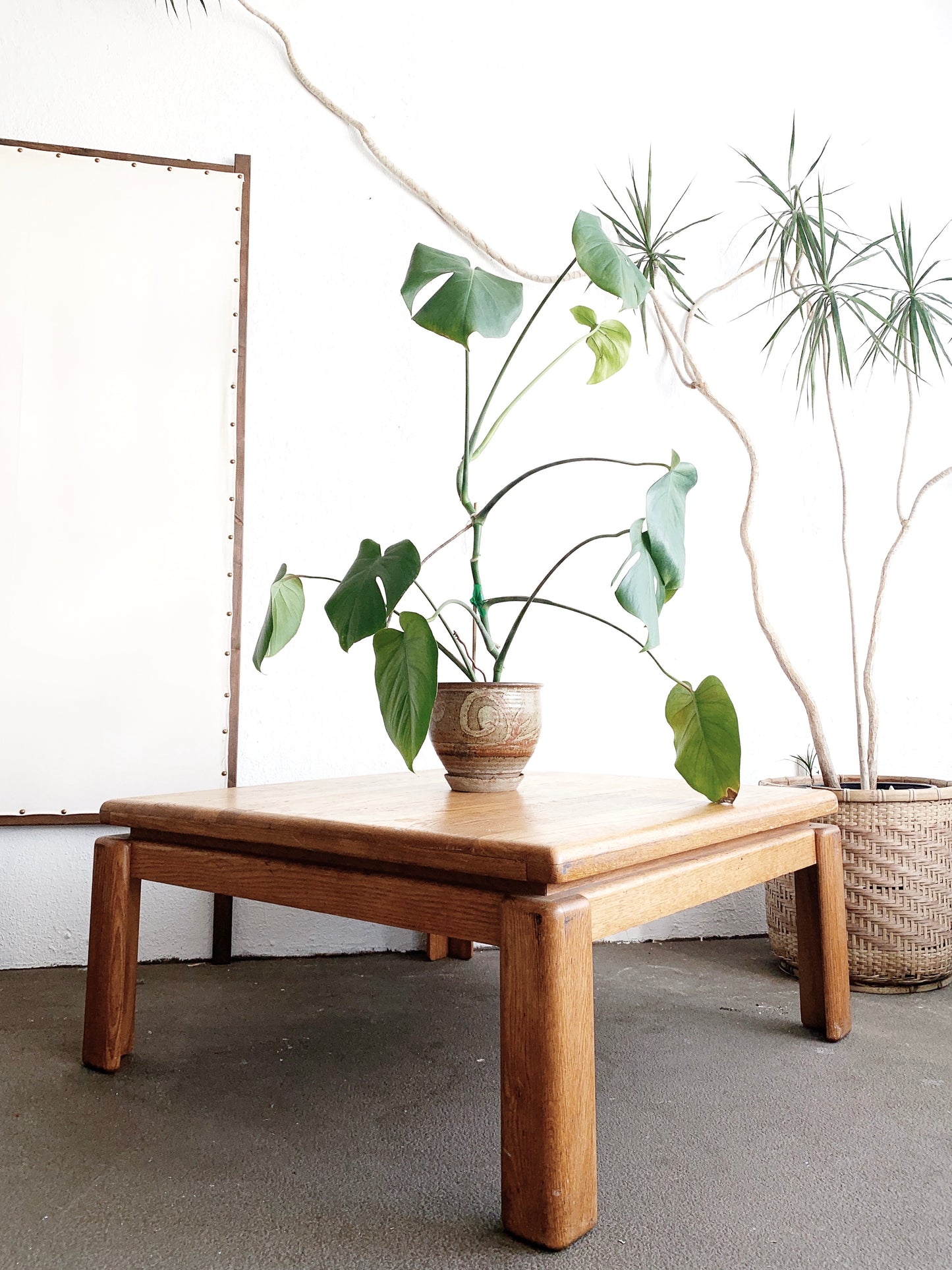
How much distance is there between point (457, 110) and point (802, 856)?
1915 millimetres

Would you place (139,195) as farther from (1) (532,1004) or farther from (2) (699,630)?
(1) (532,1004)

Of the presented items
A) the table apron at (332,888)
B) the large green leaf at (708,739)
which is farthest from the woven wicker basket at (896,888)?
the table apron at (332,888)

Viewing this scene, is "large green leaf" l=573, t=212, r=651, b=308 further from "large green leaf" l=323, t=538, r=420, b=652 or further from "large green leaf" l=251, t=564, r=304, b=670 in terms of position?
"large green leaf" l=251, t=564, r=304, b=670

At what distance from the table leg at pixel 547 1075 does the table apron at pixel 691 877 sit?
7cm

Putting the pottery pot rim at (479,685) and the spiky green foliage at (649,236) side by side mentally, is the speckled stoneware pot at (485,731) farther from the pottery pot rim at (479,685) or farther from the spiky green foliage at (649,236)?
the spiky green foliage at (649,236)

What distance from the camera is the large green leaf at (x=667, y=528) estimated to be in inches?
47.6

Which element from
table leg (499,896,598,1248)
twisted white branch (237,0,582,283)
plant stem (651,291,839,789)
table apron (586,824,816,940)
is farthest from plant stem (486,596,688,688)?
twisted white branch (237,0,582,283)

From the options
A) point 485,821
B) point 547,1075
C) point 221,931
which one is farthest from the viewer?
point 221,931

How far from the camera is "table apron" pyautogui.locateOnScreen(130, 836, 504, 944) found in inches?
39.6

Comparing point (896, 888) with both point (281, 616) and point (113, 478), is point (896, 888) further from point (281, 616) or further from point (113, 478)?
point (113, 478)

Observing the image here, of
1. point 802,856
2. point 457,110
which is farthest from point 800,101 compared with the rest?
point 802,856

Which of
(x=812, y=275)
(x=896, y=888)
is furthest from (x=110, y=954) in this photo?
(x=812, y=275)

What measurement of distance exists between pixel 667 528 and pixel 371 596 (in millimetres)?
405

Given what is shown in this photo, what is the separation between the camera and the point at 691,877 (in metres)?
1.16
